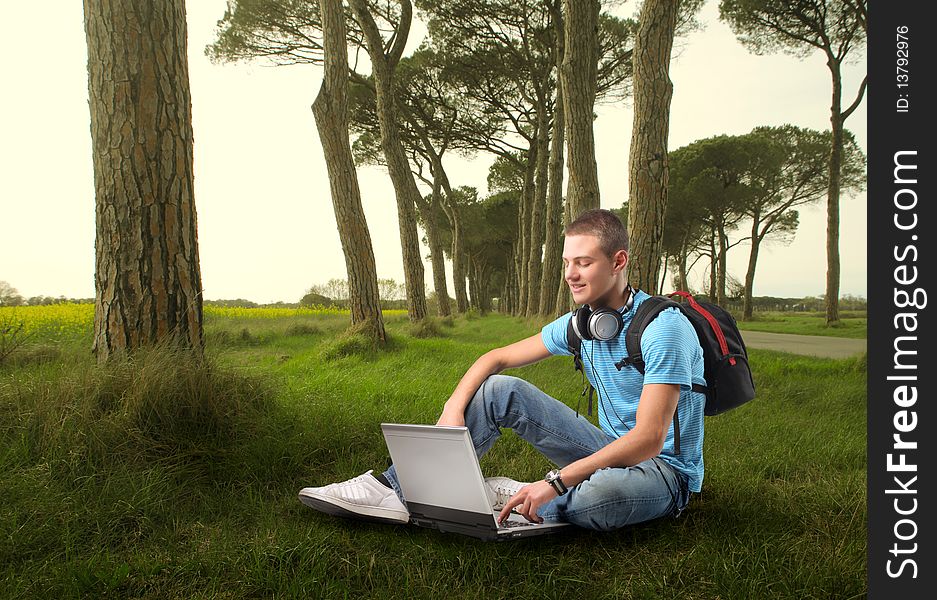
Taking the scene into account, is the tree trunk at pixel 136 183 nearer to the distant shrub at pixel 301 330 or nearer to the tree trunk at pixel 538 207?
the distant shrub at pixel 301 330

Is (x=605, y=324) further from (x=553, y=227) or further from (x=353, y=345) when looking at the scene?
(x=553, y=227)

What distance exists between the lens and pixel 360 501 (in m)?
2.49

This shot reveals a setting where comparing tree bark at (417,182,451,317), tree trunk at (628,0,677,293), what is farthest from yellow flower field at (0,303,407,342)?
tree bark at (417,182,451,317)

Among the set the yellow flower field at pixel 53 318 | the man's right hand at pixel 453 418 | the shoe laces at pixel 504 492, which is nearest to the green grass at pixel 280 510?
the shoe laces at pixel 504 492

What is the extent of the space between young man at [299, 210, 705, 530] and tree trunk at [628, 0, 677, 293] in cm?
362

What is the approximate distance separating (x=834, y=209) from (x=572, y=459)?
40.9ft

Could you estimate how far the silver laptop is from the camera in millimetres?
2105

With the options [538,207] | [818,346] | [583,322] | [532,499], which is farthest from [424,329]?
[532,499]

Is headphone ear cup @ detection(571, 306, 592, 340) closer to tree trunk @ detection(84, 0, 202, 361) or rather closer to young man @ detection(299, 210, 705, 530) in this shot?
young man @ detection(299, 210, 705, 530)

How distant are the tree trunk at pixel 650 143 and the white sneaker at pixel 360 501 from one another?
3.98 metres

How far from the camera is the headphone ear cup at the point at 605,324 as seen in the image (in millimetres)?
2315

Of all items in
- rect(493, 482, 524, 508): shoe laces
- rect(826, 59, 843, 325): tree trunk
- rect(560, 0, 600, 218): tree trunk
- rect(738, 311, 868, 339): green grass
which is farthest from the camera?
rect(826, 59, 843, 325): tree trunk
